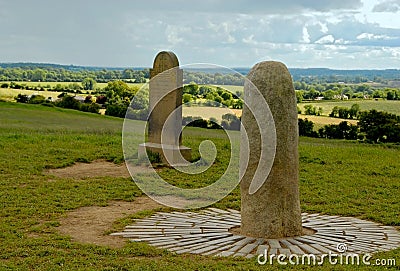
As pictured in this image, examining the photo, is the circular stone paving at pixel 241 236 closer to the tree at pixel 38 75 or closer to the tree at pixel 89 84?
the tree at pixel 89 84

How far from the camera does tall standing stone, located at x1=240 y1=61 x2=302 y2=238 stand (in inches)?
308

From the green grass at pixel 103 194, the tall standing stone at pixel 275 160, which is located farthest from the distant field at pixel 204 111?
the tall standing stone at pixel 275 160

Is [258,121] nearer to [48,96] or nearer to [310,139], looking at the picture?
[310,139]

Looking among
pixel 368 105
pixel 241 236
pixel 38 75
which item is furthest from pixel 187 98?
pixel 38 75

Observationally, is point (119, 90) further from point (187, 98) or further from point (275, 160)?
point (275, 160)

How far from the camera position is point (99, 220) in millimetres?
9500

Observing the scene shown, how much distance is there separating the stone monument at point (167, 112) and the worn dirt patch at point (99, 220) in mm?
4023

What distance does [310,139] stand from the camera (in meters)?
25.4

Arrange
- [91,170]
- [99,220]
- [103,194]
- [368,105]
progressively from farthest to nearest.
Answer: [368,105]
[91,170]
[103,194]
[99,220]

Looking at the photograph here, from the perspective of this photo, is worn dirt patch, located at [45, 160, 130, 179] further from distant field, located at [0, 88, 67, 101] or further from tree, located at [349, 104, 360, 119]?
distant field, located at [0, 88, 67, 101]

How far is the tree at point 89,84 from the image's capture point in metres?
45.4

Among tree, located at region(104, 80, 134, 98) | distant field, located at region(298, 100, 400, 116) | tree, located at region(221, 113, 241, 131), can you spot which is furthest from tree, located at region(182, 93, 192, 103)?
tree, located at region(104, 80, 134, 98)

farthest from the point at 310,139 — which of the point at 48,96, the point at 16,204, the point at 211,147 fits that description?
the point at 48,96

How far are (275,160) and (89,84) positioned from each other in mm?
39928
